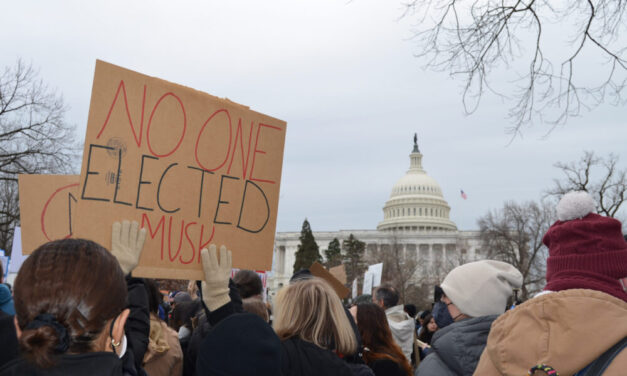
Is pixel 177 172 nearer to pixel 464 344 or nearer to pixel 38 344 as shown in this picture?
pixel 38 344

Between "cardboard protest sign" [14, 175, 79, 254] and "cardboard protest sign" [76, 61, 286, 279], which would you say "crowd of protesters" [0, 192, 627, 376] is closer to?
"cardboard protest sign" [76, 61, 286, 279]

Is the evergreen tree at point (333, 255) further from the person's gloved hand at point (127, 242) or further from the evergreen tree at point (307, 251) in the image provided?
the person's gloved hand at point (127, 242)

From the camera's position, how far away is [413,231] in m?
100

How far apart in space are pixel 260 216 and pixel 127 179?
27.8 inches

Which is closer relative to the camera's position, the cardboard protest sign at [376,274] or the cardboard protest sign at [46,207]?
the cardboard protest sign at [46,207]

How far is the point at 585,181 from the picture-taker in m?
28.3

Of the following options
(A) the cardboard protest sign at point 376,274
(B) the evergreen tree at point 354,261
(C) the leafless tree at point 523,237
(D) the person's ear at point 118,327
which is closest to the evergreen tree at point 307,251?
(B) the evergreen tree at point 354,261

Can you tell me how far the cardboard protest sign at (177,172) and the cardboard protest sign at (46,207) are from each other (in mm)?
602

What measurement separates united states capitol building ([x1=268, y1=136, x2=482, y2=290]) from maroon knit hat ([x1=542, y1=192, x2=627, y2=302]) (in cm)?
8745

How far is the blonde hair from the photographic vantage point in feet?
8.58

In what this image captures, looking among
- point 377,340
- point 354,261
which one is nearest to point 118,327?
point 377,340

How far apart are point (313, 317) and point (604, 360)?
1.32 meters

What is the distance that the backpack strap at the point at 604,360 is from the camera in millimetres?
1580

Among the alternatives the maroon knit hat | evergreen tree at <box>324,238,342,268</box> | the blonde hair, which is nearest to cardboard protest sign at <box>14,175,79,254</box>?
the blonde hair
